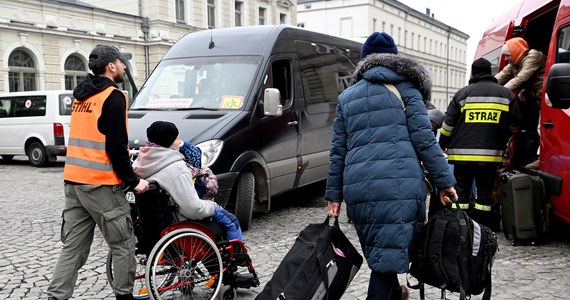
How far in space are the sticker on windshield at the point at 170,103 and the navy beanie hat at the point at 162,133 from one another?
2558 millimetres

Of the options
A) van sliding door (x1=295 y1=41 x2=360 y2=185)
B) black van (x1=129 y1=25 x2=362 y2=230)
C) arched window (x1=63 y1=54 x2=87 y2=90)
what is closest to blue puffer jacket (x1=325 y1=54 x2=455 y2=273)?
black van (x1=129 y1=25 x2=362 y2=230)

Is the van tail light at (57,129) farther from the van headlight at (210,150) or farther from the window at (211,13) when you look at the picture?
the window at (211,13)

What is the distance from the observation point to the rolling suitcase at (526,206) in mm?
5461

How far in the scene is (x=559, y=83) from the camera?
4328mm

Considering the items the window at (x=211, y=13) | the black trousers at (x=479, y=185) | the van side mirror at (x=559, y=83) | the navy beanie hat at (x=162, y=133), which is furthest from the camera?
the window at (x=211, y=13)

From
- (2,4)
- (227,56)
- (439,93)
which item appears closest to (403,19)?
(439,93)

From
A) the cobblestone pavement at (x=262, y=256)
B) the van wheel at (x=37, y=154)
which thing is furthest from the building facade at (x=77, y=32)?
the cobblestone pavement at (x=262, y=256)

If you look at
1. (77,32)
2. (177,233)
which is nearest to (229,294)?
(177,233)

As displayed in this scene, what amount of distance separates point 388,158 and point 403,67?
0.53 metres

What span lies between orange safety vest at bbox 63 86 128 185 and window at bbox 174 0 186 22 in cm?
3079

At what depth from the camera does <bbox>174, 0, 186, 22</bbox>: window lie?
109 feet

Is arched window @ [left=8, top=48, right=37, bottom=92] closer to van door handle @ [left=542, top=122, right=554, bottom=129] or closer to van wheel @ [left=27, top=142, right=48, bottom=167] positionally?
van wheel @ [left=27, top=142, right=48, bottom=167]

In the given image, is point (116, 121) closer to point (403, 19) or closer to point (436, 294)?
point (436, 294)

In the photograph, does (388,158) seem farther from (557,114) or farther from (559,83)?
(557,114)
